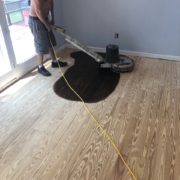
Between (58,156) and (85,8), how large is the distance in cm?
267

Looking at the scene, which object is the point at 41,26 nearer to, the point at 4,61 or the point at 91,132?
the point at 4,61

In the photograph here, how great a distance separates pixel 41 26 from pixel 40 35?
0.12 meters

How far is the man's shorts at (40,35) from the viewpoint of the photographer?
2.87 meters

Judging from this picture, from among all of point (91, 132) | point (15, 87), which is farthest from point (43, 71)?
point (91, 132)

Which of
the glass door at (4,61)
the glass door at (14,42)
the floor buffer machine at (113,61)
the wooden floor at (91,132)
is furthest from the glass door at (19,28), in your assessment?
the floor buffer machine at (113,61)

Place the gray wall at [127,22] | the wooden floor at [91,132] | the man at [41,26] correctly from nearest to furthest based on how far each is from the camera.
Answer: the wooden floor at [91,132] < the man at [41,26] < the gray wall at [127,22]

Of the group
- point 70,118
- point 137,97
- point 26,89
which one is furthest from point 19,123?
point 137,97

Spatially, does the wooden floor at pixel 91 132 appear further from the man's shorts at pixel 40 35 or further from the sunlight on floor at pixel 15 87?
the man's shorts at pixel 40 35

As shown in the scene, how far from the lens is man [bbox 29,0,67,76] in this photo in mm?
2702

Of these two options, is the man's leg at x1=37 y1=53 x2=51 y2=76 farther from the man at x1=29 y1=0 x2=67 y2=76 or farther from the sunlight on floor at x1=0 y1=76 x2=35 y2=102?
the sunlight on floor at x1=0 y1=76 x2=35 y2=102

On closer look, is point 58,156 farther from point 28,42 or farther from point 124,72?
point 28,42

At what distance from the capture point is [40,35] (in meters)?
2.94

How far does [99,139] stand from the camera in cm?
198

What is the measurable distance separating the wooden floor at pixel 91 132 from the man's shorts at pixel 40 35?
1.56 ft
